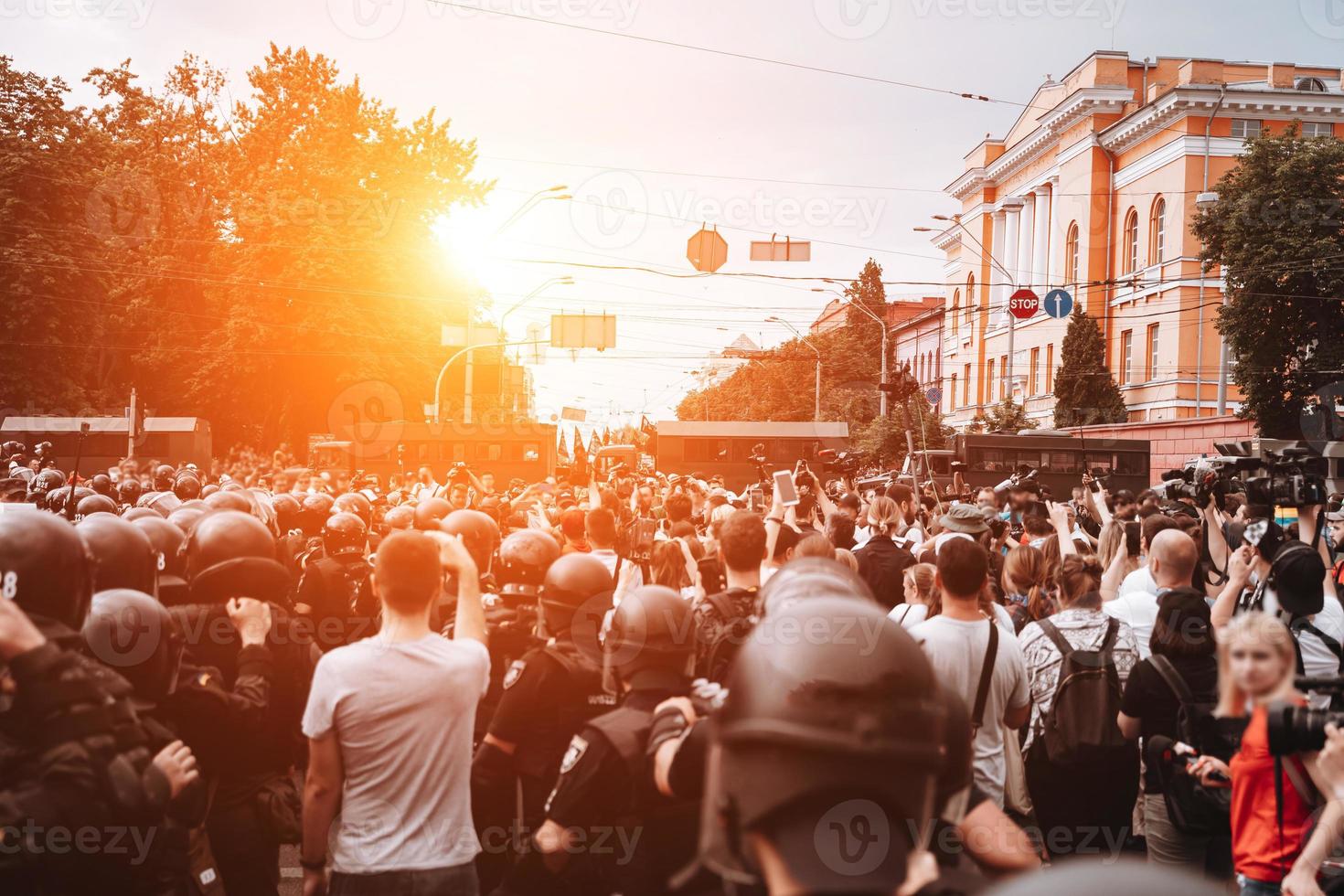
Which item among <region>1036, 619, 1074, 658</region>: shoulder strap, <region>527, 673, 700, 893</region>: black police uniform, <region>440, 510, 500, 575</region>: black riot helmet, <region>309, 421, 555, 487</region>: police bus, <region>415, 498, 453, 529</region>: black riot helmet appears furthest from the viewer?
<region>309, 421, 555, 487</region>: police bus

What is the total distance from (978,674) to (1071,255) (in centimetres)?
5746

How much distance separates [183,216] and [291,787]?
132 ft

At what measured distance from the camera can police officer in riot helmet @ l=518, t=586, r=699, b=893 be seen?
332 centimetres

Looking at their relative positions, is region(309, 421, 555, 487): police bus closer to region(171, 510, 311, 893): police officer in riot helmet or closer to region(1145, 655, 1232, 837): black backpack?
region(171, 510, 311, 893): police officer in riot helmet

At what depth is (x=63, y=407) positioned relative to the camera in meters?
45.1

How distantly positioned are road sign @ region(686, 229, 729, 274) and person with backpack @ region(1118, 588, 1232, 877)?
1584 cm

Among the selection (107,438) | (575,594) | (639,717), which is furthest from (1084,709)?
(107,438)

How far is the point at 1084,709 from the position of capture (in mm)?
5426

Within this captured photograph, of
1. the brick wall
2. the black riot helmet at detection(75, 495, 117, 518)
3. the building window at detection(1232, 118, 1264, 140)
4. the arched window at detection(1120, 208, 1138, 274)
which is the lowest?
the black riot helmet at detection(75, 495, 117, 518)

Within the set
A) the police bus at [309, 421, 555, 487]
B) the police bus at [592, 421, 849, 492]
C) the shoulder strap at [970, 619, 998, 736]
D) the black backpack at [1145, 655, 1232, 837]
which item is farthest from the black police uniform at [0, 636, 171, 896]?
the police bus at [592, 421, 849, 492]

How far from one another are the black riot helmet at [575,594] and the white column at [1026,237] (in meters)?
61.9

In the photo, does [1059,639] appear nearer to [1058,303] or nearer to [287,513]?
[287,513]

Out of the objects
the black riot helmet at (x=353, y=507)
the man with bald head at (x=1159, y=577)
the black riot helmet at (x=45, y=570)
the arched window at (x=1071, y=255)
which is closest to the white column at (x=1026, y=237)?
the arched window at (x=1071, y=255)

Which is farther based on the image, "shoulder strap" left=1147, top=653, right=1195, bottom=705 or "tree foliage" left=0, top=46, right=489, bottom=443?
"tree foliage" left=0, top=46, right=489, bottom=443
